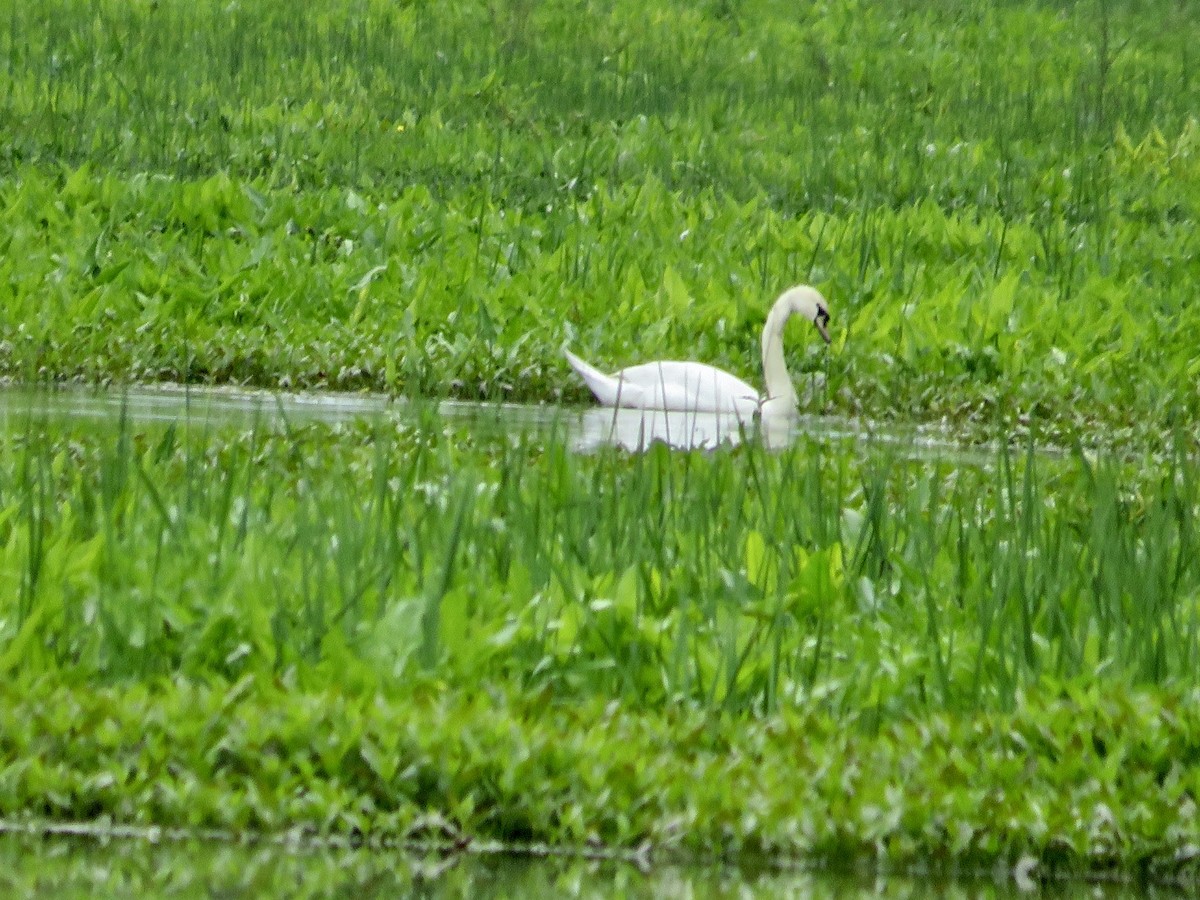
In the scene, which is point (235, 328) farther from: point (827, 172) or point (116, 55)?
point (116, 55)

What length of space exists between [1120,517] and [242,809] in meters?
2.39

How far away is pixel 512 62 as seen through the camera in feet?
57.9

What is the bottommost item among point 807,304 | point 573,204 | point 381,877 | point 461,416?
point 381,877

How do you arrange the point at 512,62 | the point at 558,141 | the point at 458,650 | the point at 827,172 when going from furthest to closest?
the point at 512,62 → the point at 558,141 → the point at 827,172 → the point at 458,650

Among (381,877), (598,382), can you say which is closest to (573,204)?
(598,382)

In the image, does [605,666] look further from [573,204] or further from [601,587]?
[573,204]

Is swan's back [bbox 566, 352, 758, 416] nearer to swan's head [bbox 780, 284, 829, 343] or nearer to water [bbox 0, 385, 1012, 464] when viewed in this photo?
water [bbox 0, 385, 1012, 464]

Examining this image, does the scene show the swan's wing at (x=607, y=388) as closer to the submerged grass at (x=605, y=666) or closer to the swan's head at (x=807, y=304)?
the swan's head at (x=807, y=304)

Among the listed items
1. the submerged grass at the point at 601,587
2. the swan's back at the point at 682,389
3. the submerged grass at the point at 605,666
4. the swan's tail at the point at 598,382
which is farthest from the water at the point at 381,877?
the swan's tail at the point at 598,382

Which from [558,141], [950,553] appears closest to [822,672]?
[950,553]

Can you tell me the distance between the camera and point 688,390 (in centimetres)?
865

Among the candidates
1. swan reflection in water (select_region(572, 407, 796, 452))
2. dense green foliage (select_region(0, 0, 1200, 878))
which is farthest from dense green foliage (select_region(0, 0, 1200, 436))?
swan reflection in water (select_region(572, 407, 796, 452))

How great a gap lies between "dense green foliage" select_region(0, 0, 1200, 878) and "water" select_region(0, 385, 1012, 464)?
7.4 inches

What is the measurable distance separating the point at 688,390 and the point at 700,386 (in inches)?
1.9
